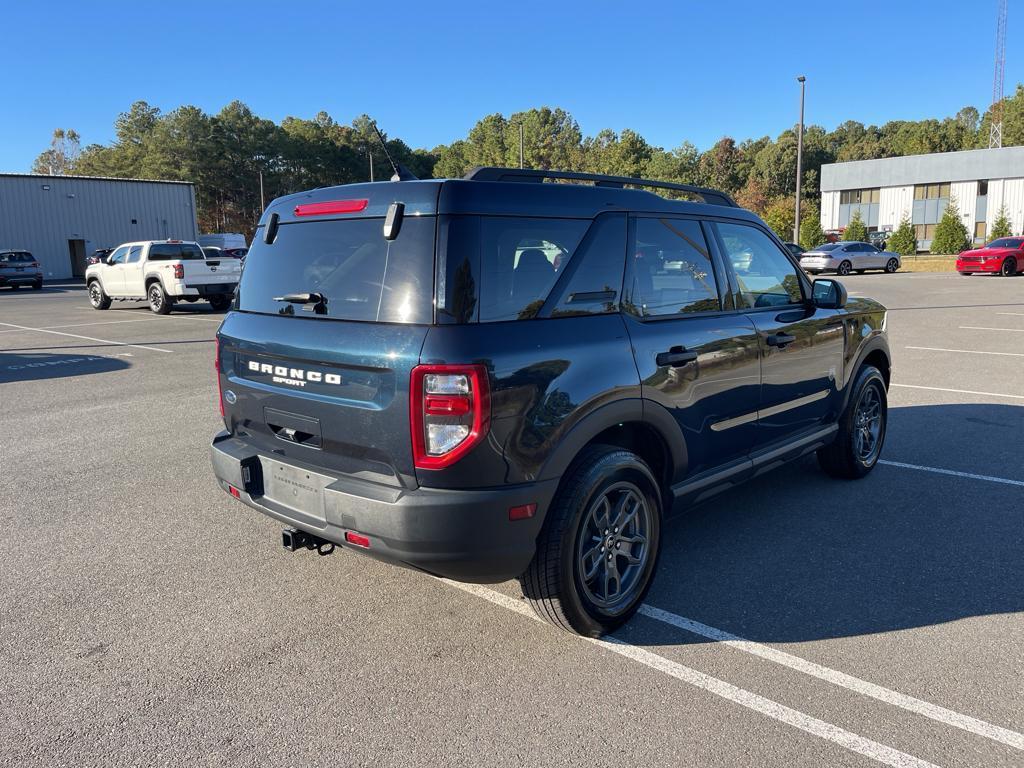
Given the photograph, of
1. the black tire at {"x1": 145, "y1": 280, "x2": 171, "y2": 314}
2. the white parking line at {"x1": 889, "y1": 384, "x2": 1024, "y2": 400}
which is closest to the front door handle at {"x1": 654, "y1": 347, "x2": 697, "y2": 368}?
the white parking line at {"x1": 889, "y1": 384, "x2": 1024, "y2": 400}

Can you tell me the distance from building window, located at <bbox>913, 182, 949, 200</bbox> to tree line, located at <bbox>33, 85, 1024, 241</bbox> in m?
10.1

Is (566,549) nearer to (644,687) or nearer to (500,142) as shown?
(644,687)

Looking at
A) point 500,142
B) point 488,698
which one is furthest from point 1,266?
point 500,142

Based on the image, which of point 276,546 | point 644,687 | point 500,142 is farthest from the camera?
point 500,142

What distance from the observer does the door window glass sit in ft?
14.2

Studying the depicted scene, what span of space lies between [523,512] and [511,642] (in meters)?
0.74

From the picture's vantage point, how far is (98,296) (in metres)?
21.5

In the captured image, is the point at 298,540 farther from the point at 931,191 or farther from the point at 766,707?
the point at 931,191

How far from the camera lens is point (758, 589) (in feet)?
12.4

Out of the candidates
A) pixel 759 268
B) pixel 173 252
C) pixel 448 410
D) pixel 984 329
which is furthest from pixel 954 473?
pixel 173 252

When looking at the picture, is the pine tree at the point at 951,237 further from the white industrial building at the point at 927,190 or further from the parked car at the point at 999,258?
the parked car at the point at 999,258

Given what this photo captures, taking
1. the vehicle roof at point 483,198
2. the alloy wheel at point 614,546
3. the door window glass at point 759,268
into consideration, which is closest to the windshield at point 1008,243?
the door window glass at point 759,268

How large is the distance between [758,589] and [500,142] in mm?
117095

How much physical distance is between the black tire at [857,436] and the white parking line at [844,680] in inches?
93.2
